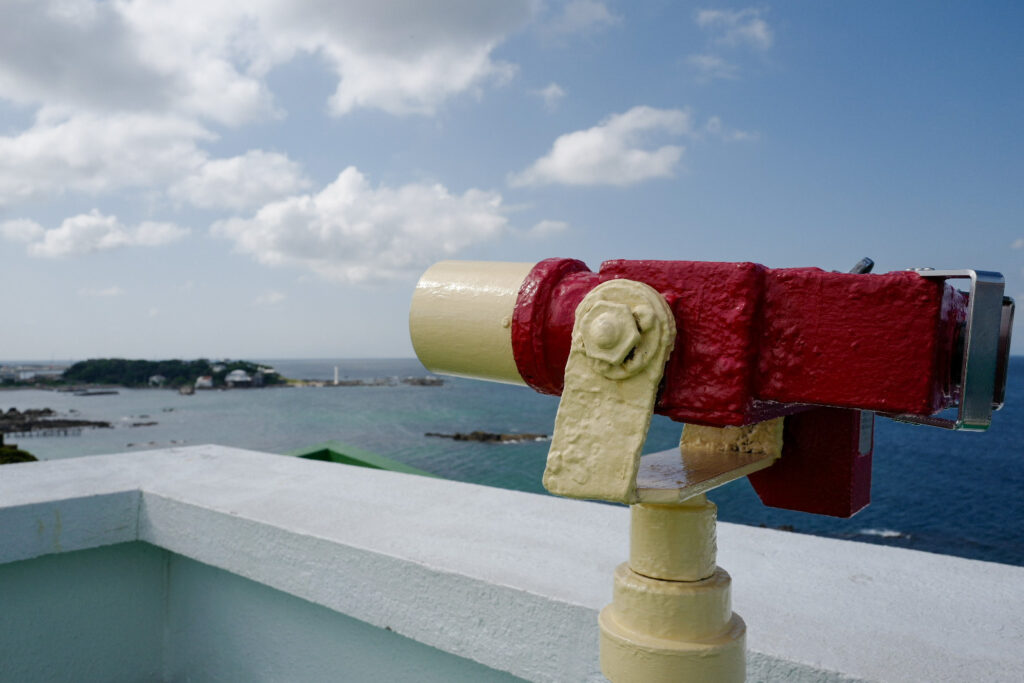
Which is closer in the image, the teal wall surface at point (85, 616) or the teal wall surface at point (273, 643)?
the teal wall surface at point (273, 643)

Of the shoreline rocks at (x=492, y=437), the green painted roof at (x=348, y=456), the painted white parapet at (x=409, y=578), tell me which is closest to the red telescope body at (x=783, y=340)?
the painted white parapet at (x=409, y=578)

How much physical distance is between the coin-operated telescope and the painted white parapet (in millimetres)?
412

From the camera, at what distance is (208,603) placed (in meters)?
1.98

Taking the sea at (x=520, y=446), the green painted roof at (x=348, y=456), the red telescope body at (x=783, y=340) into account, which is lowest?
the sea at (x=520, y=446)

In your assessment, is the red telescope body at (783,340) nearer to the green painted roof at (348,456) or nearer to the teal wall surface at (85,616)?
the teal wall surface at (85,616)

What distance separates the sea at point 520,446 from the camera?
953 inches

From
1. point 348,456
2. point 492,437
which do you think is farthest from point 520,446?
point 348,456

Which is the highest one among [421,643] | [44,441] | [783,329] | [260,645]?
[783,329]

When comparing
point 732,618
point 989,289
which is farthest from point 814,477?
point 989,289

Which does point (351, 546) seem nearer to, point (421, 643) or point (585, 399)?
point (421, 643)

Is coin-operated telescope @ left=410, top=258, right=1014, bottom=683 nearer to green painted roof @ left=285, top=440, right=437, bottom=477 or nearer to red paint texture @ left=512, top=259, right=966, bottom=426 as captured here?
red paint texture @ left=512, top=259, right=966, bottom=426

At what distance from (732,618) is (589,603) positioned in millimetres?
436

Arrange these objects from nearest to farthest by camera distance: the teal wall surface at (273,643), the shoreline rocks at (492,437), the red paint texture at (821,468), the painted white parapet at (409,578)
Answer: the red paint texture at (821,468), the painted white parapet at (409,578), the teal wall surface at (273,643), the shoreline rocks at (492,437)

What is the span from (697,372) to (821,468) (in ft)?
0.96
